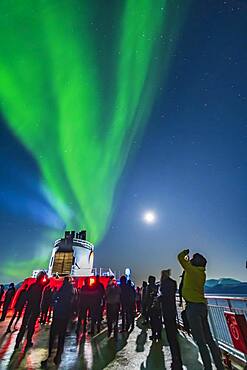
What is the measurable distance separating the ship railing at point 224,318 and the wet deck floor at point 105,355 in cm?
68

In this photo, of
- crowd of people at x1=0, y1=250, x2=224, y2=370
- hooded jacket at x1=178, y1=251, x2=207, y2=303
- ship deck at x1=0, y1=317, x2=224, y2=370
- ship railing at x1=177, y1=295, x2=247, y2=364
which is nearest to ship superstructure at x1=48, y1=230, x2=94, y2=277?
crowd of people at x1=0, y1=250, x2=224, y2=370

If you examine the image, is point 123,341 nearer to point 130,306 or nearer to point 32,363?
point 130,306

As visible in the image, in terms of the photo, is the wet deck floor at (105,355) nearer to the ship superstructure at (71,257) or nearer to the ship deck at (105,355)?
the ship deck at (105,355)

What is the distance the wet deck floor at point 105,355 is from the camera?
4242 millimetres

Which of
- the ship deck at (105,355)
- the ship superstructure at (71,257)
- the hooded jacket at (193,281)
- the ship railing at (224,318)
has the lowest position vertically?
the ship deck at (105,355)

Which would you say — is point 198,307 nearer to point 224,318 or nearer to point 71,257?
point 224,318

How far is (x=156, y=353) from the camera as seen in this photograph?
16.6 ft

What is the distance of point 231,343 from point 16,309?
7.70m

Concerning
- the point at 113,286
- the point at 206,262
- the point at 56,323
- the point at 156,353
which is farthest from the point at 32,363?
the point at 206,262

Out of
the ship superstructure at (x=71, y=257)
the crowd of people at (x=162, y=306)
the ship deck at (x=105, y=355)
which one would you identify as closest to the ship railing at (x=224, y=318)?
the crowd of people at (x=162, y=306)

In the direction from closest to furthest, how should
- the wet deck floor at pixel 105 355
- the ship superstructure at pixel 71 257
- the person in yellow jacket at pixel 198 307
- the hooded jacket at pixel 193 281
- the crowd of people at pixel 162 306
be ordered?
the person in yellow jacket at pixel 198 307 → the crowd of people at pixel 162 306 → the hooded jacket at pixel 193 281 → the wet deck floor at pixel 105 355 → the ship superstructure at pixel 71 257

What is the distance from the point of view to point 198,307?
3.49 meters

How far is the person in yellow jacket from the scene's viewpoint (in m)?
3.25

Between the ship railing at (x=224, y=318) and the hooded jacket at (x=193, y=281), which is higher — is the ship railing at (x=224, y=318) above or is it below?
below
